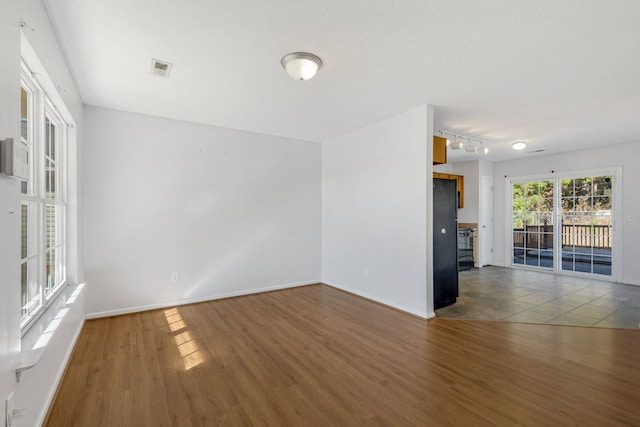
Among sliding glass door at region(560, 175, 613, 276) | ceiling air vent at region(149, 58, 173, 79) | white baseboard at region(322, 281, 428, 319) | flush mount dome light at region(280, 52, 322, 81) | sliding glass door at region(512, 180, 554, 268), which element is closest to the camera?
flush mount dome light at region(280, 52, 322, 81)

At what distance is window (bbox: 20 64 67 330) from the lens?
1.95 m

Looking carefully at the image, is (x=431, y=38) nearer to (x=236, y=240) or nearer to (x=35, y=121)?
(x=35, y=121)

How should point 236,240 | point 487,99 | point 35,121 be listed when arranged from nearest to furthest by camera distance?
point 35,121, point 487,99, point 236,240

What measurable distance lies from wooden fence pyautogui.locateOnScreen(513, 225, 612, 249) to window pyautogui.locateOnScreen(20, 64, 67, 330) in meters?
7.88

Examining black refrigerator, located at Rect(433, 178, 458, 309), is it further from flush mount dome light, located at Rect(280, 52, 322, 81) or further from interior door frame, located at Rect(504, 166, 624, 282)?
interior door frame, located at Rect(504, 166, 624, 282)

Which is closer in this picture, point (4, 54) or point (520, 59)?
point (4, 54)

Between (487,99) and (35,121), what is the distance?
4.07 meters

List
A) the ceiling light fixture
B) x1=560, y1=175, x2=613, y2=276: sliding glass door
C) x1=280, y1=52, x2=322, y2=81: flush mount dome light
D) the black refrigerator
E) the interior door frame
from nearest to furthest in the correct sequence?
x1=280, y1=52, x2=322, y2=81: flush mount dome light
the black refrigerator
the ceiling light fixture
the interior door frame
x1=560, y1=175, x2=613, y2=276: sliding glass door

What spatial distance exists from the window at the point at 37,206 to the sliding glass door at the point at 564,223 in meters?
7.88

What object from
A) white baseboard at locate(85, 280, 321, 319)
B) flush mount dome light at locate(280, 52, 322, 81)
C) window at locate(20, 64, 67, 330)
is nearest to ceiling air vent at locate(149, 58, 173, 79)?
window at locate(20, 64, 67, 330)

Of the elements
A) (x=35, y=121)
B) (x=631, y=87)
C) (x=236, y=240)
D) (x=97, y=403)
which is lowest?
(x=97, y=403)

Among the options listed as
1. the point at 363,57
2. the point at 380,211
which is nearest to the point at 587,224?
the point at 380,211

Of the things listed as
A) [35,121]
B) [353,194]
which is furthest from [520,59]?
[35,121]

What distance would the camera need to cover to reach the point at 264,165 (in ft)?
15.6
